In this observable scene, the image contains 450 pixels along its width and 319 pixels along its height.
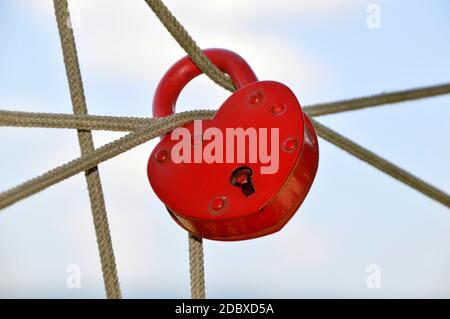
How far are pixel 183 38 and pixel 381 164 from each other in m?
0.43

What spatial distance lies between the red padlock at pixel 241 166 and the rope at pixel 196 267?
0.10m

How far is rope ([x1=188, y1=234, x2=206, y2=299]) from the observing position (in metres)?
1.09

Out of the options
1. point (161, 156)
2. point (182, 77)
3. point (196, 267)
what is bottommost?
point (196, 267)

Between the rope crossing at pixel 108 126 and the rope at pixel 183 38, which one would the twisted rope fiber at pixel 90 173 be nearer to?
the rope crossing at pixel 108 126

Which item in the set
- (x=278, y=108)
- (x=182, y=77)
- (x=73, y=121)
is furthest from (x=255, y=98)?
(x=73, y=121)

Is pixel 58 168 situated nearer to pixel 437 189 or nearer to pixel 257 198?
pixel 257 198

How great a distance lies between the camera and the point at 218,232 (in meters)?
0.97

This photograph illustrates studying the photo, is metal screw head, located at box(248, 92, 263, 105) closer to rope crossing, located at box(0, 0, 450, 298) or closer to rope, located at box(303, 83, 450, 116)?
rope crossing, located at box(0, 0, 450, 298)

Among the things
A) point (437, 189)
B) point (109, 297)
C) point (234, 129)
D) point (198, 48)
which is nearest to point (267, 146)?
point (234, 129)

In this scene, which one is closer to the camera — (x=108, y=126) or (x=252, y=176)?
(x=252, y=176)

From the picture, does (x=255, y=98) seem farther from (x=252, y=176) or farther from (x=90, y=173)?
(x=90, y=173)

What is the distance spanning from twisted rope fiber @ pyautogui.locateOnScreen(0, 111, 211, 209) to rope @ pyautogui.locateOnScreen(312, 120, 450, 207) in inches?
9.8

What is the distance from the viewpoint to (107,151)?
1.01 m

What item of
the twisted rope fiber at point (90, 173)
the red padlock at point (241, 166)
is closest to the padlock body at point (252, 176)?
→ the red padlock at point (241, 166)
